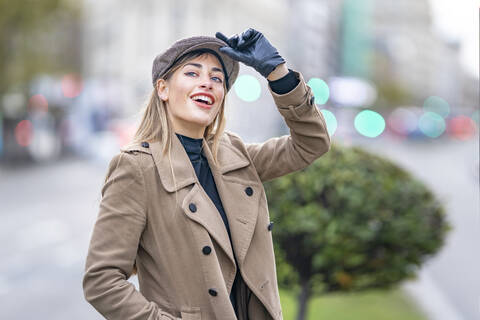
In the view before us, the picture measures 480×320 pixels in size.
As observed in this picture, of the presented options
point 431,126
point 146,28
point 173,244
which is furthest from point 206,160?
point 146,28

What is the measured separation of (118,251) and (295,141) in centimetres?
85

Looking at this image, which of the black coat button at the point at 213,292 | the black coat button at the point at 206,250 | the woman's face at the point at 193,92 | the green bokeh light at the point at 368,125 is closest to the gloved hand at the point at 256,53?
the woman's face at the point at 193,92

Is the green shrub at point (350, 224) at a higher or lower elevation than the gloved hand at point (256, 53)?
lower

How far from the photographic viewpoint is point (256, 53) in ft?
7.50

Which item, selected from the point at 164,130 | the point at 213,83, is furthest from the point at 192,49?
the point at 164,130

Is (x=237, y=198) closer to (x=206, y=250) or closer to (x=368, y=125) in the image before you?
(x=206, y=250)

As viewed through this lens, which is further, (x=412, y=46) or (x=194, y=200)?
(x=412, y=46)

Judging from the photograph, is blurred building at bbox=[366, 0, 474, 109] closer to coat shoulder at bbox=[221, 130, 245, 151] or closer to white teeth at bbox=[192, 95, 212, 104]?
coat shoulder at bbox=[221, 130, 245, 151]

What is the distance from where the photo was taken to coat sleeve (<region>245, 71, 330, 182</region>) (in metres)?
2.38

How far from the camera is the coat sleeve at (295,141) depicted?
2.38 metres

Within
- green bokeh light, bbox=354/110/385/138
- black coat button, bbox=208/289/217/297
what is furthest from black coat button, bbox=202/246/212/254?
green bokeh light, bbox=354/110/385/138

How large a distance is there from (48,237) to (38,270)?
193cm

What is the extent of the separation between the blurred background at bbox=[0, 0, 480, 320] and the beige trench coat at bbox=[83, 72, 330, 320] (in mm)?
330

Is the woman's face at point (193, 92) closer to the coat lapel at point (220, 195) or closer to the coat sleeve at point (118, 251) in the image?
the coat lapel at point (220, 195)
